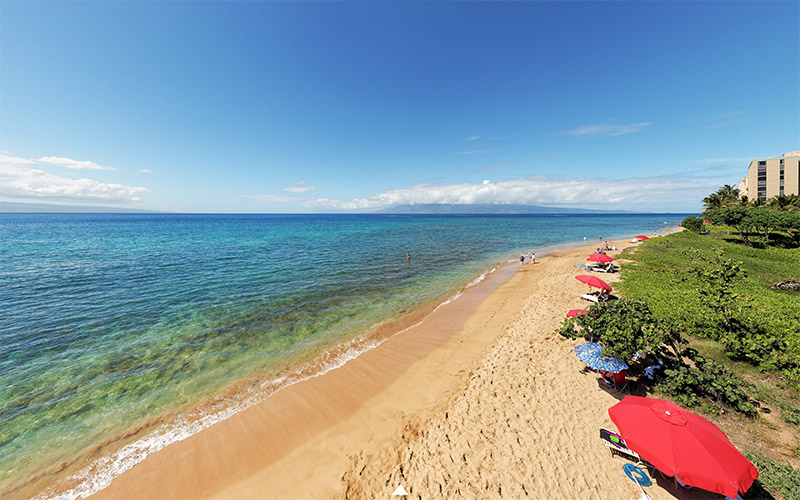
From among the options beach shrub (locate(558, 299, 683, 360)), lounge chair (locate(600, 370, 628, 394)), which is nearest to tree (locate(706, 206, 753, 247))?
beach shrub (locate(558, 299, 683, 360))

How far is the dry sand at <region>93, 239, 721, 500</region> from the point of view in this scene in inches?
280

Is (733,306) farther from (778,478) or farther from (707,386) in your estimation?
(778,478)

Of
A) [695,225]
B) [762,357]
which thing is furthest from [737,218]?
[762,357]

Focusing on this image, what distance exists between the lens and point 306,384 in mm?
11867

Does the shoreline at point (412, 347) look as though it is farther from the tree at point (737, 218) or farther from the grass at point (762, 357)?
the tree at point (737, 218)

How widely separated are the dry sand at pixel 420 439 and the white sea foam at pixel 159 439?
340 millimetres

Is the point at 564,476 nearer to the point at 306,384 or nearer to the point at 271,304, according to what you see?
the point at 306,384

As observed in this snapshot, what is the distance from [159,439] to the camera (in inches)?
366

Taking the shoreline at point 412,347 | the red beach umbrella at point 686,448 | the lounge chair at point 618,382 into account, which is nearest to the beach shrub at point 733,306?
the lounge chair at point 618,382

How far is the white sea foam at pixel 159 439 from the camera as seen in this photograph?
7895mm

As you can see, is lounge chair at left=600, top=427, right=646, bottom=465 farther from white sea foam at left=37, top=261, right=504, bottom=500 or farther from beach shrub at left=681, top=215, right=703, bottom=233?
beach shrub at left=681, top=215, right=703, bottom=233

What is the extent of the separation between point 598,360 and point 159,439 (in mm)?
16367

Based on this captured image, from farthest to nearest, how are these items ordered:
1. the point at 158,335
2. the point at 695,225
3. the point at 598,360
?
the point at 695,225 < the point at 158,335 < the point at 598,360

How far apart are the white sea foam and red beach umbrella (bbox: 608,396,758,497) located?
1132cm
